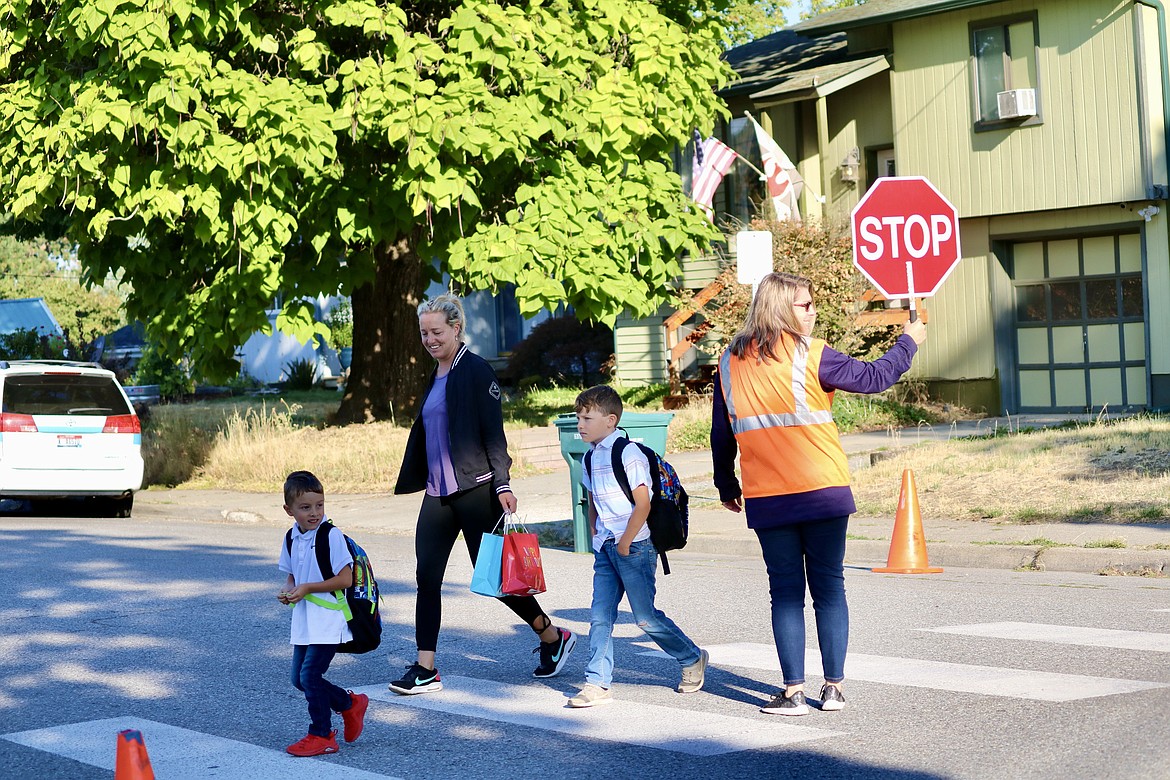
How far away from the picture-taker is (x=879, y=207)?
2297 cm

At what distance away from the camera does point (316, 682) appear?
18.9 feet

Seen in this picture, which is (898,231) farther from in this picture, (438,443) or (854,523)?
(438,443)

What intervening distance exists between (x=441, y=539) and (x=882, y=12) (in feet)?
59.5

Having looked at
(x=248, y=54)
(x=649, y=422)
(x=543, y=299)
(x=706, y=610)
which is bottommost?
(x=706, y=610)

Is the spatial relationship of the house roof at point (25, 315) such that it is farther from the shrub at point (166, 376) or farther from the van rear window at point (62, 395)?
the van rear window at point (62, 395)

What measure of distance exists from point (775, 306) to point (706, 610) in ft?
11.8

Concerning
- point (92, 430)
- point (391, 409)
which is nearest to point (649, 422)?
point (92, 430)

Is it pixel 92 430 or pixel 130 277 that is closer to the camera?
pixel 92 430

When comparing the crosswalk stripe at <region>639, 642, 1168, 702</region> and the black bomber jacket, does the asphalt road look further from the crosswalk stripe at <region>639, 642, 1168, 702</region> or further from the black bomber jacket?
the black bomber jacket

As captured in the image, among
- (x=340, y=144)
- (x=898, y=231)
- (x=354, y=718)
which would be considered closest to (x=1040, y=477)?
(x=354, y=718)

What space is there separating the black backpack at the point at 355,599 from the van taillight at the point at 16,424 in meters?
11.9

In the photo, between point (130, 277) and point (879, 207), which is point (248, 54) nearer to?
point (130, 277)

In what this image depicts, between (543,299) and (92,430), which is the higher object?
(543,299)

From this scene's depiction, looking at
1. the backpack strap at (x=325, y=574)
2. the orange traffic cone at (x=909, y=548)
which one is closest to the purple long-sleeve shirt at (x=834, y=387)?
the backpack strap at (x=325, y=574)
